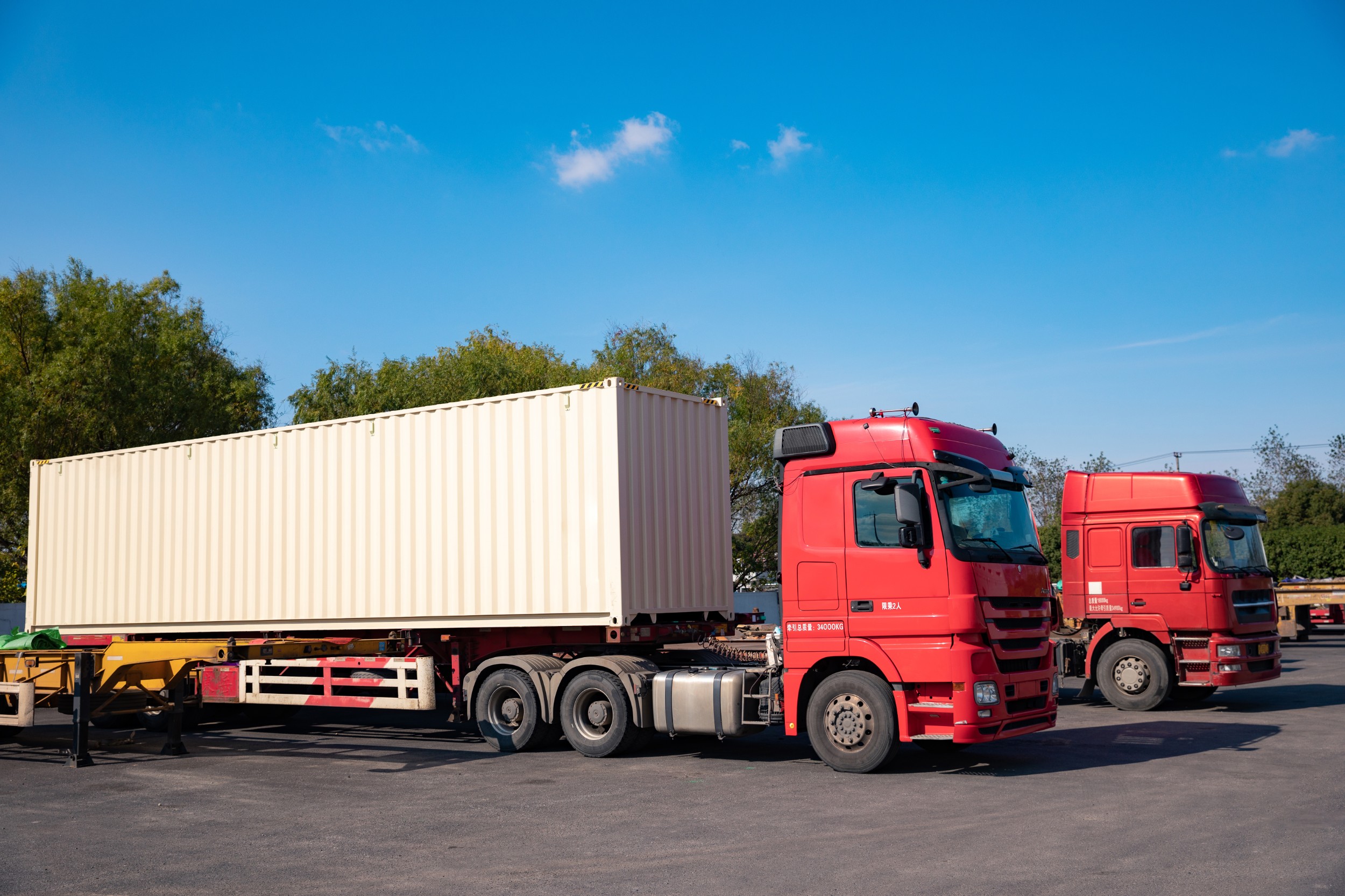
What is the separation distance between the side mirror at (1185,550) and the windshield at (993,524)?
15.8ft

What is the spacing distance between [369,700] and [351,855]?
5819 mm

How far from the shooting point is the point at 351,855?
6930 mm

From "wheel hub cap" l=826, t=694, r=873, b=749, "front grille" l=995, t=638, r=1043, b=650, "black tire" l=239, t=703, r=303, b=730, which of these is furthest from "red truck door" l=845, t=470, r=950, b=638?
"black tire" l=239, t=703, r=303, b=730

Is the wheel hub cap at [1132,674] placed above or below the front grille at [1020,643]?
below

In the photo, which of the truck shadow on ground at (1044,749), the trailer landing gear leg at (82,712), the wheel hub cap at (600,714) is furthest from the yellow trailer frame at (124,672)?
the truck shadow on ground at (1044,749)

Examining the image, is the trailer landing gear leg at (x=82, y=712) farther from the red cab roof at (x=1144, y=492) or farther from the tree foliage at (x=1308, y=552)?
the tree foliage at (x=1308, y=552)

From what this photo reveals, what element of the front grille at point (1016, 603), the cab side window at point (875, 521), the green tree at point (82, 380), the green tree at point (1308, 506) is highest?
the green tree at point (82, 380)

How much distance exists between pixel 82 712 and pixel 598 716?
523 centimetres

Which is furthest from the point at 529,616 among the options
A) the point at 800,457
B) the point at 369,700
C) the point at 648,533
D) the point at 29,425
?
the point at 29,425

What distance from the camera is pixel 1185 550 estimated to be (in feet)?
46.7

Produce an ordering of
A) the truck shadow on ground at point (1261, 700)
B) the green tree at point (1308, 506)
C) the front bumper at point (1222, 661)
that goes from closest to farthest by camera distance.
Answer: the front bumper at point (1222, 661) < the truck shadow on ground at point (1261, 700) < the green tree at point (1308, 506)

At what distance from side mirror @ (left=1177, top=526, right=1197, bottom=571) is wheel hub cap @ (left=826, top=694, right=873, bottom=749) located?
21.4 ft

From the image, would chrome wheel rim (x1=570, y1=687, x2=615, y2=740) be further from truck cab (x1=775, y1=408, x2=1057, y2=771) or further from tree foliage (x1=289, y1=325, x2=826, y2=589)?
tree foliage (x1=289, y1=325, x2=826, y2=589)

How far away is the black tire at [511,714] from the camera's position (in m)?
11.7
